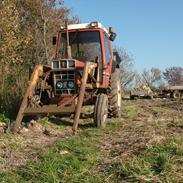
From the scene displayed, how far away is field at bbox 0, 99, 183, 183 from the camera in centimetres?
531

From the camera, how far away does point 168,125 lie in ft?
31.2

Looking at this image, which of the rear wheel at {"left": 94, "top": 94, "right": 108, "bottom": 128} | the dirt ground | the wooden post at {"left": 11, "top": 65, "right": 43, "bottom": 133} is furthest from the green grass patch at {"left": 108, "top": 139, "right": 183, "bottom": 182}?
the wooden post at {"left": 11, "top": 65, "right": 43, "bottom": 133}

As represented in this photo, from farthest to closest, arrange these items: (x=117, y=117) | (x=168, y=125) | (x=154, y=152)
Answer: (x=117, y=117), (x=168, y=125), (x=154, y=152)

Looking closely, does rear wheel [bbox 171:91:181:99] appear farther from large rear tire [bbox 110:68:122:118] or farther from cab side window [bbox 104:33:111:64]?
cab side window [bbox 104:33:111:64]

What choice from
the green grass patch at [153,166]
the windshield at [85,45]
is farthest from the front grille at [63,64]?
the green grass patch at [153,166]

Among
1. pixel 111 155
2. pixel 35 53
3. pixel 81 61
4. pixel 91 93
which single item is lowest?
pixel 111 155

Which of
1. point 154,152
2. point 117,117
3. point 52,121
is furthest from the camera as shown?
point 117,117

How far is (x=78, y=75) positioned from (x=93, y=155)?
4.40 meters

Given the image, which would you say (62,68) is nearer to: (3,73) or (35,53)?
(3,73)

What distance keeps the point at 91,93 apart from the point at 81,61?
1.02m

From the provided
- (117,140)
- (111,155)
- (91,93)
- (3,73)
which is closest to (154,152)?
(111,155)

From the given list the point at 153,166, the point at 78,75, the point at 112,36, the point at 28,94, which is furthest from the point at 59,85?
the point at 153,166

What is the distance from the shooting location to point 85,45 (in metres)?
11.2

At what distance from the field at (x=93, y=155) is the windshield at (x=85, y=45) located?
93.9 inches
